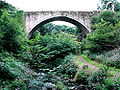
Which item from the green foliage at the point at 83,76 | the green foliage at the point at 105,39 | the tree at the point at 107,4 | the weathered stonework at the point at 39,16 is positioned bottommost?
the green foliage at the point at 83,76

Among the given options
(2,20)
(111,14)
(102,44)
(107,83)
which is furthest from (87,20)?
(107,83)

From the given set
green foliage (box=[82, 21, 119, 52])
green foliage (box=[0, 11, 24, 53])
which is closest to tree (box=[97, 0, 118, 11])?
green foliage (box=[82, 21, 119, 52])

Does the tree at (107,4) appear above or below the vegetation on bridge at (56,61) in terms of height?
above

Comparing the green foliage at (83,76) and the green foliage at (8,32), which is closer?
the green foliage at (83,76)

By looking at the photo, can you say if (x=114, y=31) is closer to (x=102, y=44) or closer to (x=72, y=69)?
(x=102, y=44)

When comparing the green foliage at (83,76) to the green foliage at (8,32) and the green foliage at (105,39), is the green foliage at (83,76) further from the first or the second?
the green foliage at (8,32)

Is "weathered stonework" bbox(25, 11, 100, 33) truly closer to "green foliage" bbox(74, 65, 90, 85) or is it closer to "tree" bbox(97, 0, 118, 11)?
"tree" bbox(97, 0, 118, 11)

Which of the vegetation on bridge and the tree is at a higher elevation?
the tree

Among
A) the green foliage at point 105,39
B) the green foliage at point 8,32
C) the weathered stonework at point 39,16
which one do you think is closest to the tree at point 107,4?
the weathered stonework at point 39,16

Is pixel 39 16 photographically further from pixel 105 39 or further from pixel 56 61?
pixel 105 39

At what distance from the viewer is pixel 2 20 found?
9.62 metres

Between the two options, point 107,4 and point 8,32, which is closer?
point 8,32

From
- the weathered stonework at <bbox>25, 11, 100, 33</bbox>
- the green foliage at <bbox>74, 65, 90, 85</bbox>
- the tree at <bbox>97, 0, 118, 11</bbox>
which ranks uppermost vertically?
the tree at <bbox>97, 0, 118, 11</bbox>

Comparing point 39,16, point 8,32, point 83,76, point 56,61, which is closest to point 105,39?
point 83,76
